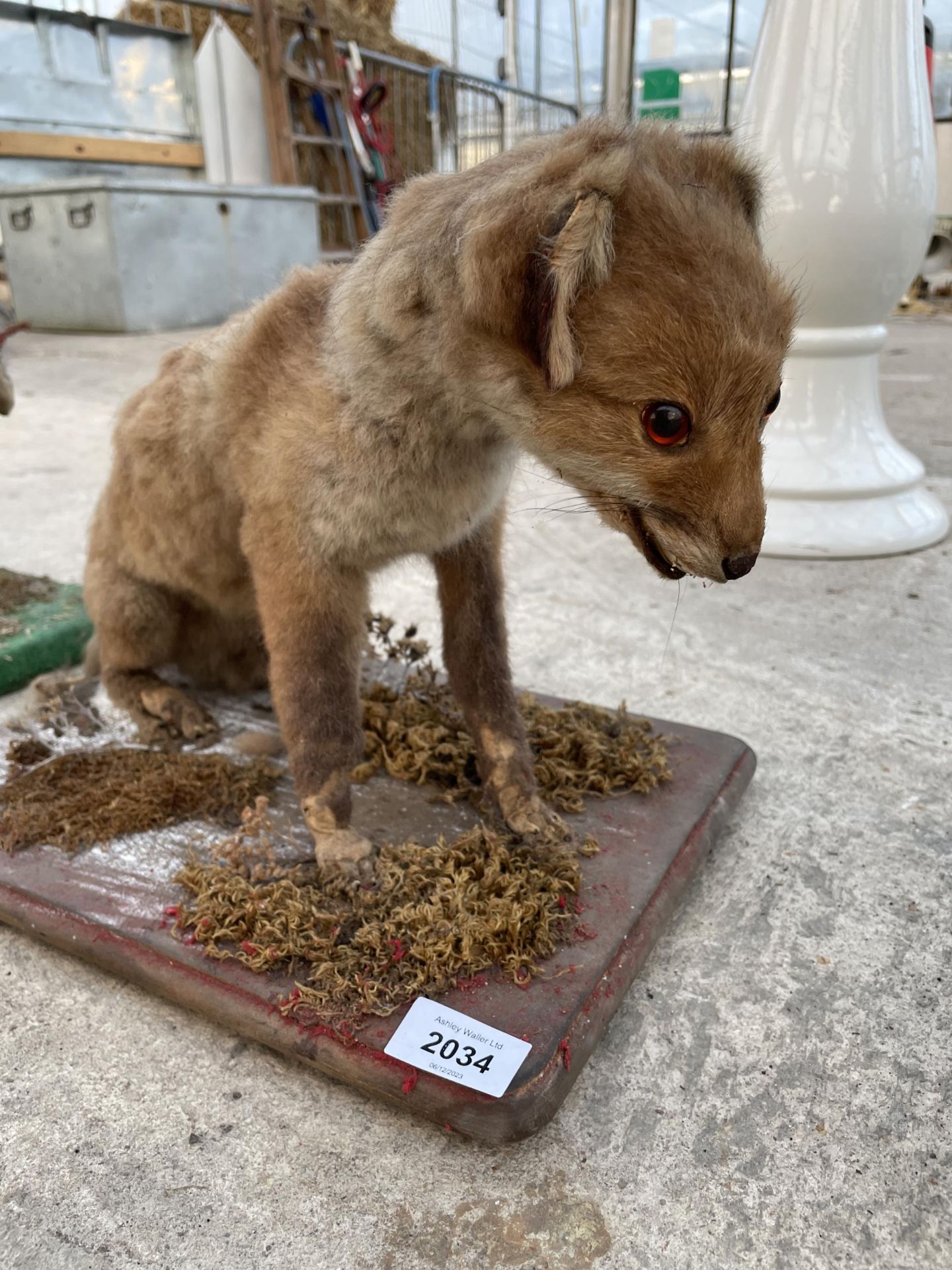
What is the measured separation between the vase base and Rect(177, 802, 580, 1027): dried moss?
6.80 feet

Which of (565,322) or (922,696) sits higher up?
(565,322)

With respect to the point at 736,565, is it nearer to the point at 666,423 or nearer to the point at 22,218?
the point at 666,423

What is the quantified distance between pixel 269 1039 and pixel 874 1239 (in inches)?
29.2

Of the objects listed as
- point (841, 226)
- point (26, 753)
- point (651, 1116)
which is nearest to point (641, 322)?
point (651, 1116)

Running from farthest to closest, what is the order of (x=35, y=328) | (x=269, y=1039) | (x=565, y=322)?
1. (x=35, y=328)
2. (x=269, y=1039)
3. (x=565, y=322)

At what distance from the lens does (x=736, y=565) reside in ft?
3.68

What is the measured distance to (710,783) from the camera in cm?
180

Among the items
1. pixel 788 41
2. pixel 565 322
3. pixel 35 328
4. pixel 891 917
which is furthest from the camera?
pixel 35 328

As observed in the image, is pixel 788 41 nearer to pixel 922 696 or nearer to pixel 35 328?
pixel 922 696

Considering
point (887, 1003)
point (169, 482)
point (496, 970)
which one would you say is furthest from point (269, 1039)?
point (169, 482)

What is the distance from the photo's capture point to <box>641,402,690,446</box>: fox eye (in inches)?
41.8

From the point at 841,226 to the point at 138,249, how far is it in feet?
20.5

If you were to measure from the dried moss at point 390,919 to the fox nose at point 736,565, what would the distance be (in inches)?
22.6

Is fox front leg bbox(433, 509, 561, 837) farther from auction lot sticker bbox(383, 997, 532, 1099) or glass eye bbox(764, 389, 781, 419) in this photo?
glass eye bbox(764, 389, 781, 419)
